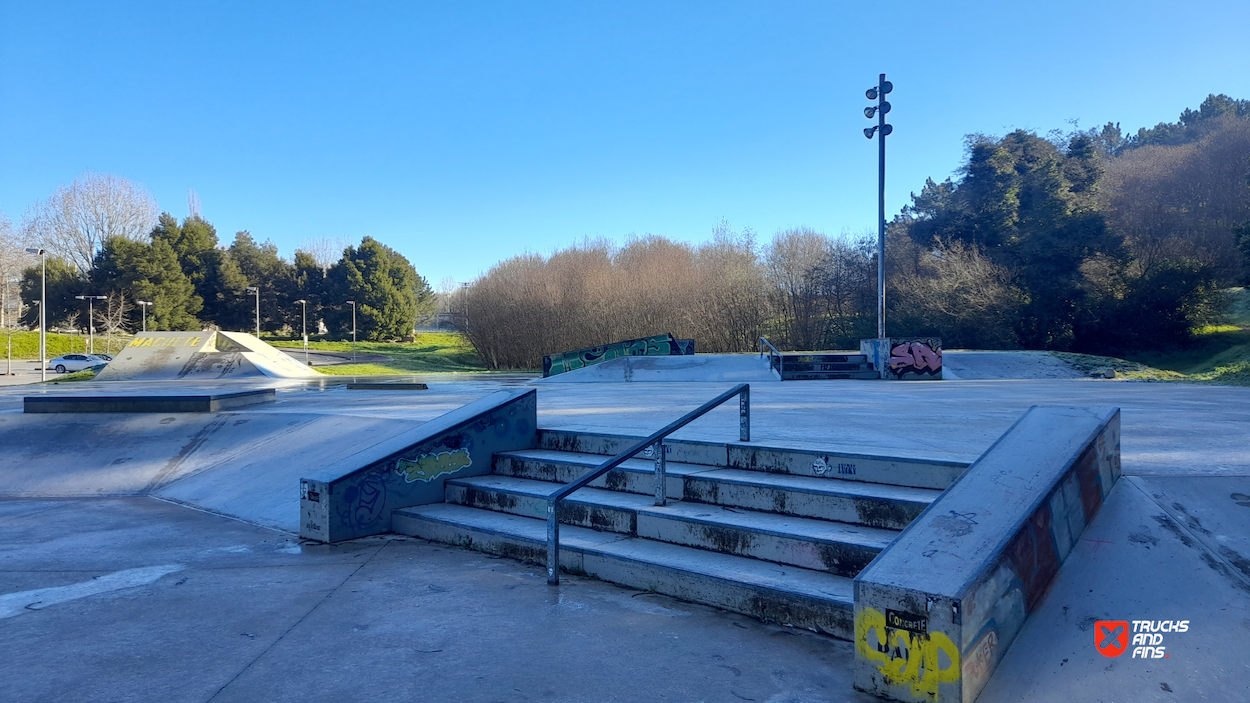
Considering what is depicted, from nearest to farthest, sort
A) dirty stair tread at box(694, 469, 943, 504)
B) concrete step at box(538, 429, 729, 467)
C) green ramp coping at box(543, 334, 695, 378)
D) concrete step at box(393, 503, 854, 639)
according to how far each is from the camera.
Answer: concrete step at box(393, 503, 854, 639), dirty stair tread at box(694, 469, 943, 504), concrete step at box(538, 429, 729, 467), green ramp coping at box(543, 334, 695, 378)

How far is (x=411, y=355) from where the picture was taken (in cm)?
5103

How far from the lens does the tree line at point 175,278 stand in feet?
179

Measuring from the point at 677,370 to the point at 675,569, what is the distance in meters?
17.6

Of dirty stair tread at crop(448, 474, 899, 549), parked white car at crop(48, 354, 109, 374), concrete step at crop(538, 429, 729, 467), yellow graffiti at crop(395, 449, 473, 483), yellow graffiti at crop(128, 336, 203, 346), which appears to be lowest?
dirty stair tread at crop(448, 474, 899, 549)

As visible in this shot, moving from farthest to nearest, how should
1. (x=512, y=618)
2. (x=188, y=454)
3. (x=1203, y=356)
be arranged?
(x=1203, y=356) < (x=188, y=454) < (x=512, y=618)

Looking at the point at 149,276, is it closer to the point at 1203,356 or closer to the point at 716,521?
the point at 716,521

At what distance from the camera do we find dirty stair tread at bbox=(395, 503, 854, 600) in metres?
3.37

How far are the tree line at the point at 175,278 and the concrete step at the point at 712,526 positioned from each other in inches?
2247

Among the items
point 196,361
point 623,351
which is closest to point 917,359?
point 623,351

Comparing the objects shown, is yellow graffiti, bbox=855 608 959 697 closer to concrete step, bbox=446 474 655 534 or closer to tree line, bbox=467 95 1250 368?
concrete step, bbox=446 474 655 534

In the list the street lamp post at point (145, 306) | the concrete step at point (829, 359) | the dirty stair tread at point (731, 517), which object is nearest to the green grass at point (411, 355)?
the street lamp post at point (145, 306)

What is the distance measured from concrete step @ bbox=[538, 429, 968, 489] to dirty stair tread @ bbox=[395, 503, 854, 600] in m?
0.95

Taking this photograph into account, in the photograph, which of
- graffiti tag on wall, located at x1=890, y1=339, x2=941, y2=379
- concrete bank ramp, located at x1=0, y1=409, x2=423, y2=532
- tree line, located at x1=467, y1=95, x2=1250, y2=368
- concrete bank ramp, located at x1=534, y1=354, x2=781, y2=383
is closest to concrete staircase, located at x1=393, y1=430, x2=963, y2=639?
concrete bank ramp, located at x1=0, y1=409, x2=423, y2=532

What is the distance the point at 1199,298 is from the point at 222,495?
3407cm
